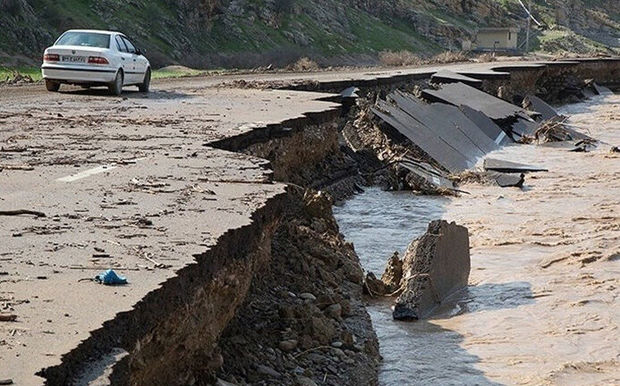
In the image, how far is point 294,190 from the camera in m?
11.7

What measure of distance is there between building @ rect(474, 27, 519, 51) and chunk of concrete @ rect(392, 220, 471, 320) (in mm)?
70920

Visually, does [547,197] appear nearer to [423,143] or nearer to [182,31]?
[423,143]

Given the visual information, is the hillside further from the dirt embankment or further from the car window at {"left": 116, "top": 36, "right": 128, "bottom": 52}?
the dirt embankment

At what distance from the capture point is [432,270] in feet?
33.6

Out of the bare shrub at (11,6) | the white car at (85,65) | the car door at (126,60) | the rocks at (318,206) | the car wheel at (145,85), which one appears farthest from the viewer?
the bare shrub at (11,6)

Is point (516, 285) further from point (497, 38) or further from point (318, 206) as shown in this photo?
point (497, 38)

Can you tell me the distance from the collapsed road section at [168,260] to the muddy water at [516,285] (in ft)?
2.44

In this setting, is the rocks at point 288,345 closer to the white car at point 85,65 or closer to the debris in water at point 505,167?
the debris in water at point 505,167

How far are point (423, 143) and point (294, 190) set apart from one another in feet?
32.3

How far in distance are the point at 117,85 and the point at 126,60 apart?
2.77 ft

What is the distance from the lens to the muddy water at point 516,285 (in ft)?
27.9

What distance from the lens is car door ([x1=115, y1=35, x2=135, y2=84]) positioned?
21797 mm

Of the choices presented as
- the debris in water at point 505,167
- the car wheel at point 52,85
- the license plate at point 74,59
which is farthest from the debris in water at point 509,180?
the car wheel at point 52,85

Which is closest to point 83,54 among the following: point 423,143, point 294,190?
point 423,143
